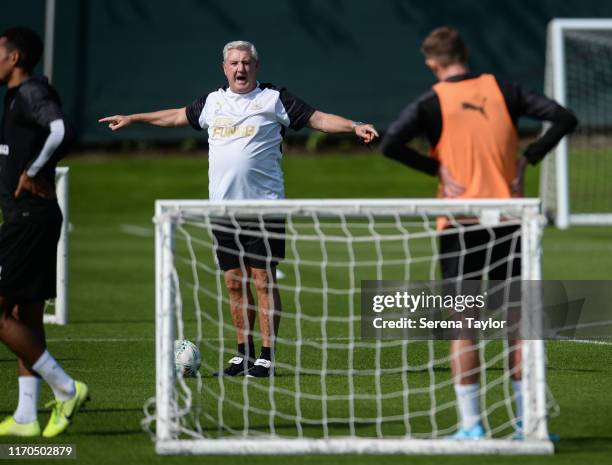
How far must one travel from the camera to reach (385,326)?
10.2m

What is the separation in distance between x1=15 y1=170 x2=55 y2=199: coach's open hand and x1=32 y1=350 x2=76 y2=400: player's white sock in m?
0.78

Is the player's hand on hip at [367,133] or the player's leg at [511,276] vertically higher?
the player's hand on hip at [367,133]

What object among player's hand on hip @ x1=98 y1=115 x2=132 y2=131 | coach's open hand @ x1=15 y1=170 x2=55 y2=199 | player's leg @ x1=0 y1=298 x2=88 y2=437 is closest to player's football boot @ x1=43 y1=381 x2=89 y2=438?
player's leg @ x1=0 y1=298 x2=88 y2=437

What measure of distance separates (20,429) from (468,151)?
2532mm

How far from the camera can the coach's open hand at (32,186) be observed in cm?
608

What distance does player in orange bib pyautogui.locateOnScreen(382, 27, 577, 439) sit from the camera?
5820mm

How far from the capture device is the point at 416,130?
5844mm

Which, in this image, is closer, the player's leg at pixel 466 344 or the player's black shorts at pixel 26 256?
the player's leg at pixel 466 344

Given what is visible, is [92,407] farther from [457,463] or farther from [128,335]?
[128,335]

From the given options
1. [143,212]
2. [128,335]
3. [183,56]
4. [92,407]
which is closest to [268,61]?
[183,56]

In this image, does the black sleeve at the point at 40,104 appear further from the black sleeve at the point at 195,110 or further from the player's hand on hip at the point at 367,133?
the black sleeve at the point at 195,110

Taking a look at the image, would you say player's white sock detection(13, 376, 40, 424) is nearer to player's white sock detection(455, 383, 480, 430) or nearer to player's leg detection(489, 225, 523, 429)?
player's white sock detection(455, 383, 480, 430)

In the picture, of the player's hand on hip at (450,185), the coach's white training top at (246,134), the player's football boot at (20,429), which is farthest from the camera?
the coach's white training top at (246,134)

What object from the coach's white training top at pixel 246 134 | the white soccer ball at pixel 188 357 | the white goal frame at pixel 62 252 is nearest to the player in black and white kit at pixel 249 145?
the coach's white training top at pixel 246 134
